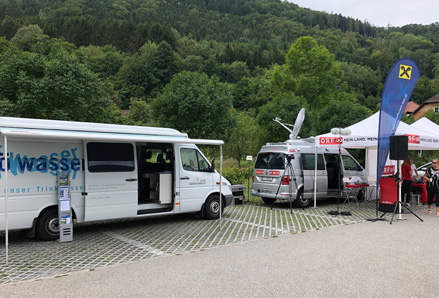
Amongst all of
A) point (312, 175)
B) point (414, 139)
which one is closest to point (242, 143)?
point (312, 175)

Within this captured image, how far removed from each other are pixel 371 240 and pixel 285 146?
16.0ft

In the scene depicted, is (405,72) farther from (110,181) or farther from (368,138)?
(110,181)

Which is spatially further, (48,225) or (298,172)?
(298,172)

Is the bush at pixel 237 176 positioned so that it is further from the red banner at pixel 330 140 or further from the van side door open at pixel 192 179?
the van side door open at pixel 192 179

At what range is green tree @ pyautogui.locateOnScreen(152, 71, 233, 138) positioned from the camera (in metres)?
22.2

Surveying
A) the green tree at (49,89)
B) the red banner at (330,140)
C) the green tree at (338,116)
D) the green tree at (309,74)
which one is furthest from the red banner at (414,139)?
the green tree at (309,74)

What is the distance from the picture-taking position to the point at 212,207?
10219 mm

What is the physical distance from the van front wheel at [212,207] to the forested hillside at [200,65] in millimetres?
12089

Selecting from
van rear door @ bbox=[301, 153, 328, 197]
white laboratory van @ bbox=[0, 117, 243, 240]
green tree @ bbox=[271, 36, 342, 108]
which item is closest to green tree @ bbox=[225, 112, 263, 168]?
green tree @ bbox=[271, 36, 342, 108]

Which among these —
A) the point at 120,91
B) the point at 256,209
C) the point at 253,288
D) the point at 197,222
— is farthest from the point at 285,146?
the point at 120,91

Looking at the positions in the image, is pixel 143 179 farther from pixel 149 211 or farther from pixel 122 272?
pixel 122 272

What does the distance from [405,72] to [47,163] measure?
971 centimetres

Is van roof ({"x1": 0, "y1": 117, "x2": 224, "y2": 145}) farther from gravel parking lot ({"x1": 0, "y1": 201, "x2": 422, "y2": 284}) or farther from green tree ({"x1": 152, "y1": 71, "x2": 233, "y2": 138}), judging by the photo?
green tree ({"x1": 152, "y1": 71, "x2": 233, "y2": 138})

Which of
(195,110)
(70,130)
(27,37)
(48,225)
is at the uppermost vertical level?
(27,37)
